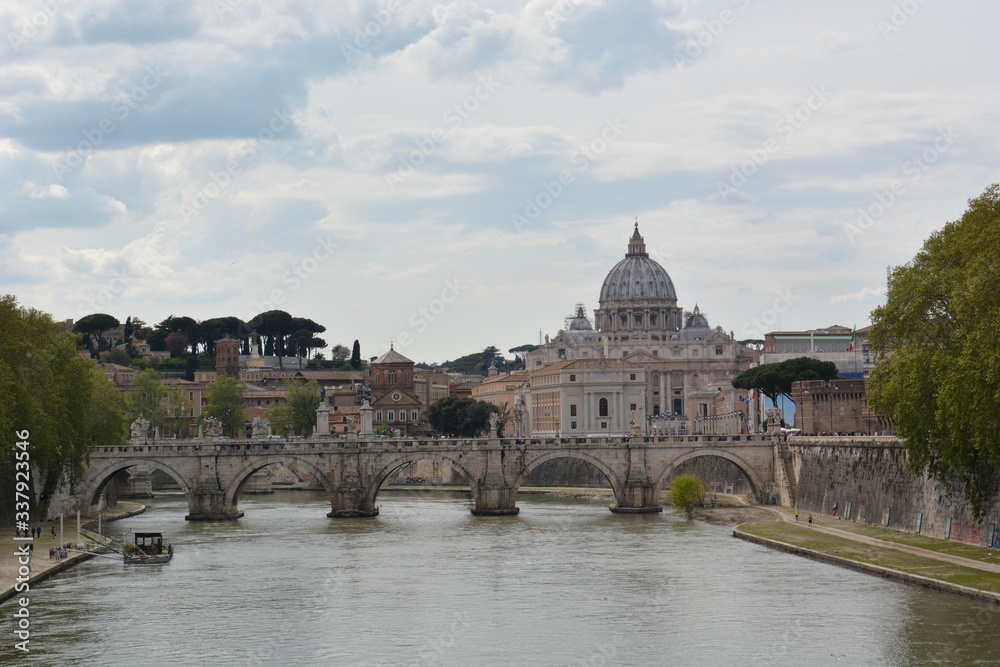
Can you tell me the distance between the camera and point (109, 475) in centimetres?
8156

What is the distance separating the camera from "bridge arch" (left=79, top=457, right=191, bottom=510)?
80.1m

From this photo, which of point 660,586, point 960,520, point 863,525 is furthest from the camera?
point 863,525

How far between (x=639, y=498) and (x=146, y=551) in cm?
3095

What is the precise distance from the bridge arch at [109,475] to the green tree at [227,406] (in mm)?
55977

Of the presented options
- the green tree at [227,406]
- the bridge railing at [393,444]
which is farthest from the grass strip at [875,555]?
the green tree at [227,406]

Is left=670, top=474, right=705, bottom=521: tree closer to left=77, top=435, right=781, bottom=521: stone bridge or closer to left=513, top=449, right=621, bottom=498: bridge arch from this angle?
left=77, top=435, right=781, bottom=521: stone bridge

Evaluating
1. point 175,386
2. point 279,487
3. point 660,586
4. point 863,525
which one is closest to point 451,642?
point 660,586

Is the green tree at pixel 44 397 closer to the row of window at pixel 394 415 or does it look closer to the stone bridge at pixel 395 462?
the stone bridge at pixel 395 462

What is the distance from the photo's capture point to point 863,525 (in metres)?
64.2

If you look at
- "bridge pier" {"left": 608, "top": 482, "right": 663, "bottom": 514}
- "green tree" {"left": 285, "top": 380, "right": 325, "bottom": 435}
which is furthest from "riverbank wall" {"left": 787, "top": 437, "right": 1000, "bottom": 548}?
"green tree" {"left": 285, "top": 380, "right": 325, "bottom": 435}

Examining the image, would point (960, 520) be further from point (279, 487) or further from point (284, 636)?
point (279, 487)

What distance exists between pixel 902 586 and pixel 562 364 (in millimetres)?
118189

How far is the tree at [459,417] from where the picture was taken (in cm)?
14962

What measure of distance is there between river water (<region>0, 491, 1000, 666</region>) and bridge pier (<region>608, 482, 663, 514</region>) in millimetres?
12837
